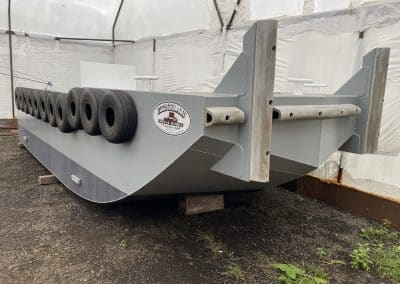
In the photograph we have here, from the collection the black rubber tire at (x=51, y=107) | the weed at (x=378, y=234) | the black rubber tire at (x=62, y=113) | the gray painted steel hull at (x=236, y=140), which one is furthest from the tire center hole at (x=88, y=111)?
the weed at (x=378, y=234)

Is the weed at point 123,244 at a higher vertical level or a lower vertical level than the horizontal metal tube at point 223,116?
lower

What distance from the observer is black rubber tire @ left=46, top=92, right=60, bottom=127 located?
278cm

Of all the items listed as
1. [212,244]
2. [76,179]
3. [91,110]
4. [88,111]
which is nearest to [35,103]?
[76,179]

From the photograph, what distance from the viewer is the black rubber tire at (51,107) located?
2.78 metres

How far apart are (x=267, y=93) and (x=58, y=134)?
2279mm

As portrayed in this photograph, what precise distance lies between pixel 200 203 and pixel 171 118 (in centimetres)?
112

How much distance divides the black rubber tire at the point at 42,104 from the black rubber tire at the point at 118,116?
4.56ft

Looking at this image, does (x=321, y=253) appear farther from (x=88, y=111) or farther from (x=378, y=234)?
(x=88, y=111)

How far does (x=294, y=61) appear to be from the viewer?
141 inches

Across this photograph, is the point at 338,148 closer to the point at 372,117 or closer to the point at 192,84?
the point at 372,117

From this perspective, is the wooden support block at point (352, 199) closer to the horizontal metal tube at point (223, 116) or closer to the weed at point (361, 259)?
the weed at point (361, 259)

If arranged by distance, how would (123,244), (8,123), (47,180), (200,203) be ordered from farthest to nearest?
(8,123)
(47,180)
(200,203)
(123,244)

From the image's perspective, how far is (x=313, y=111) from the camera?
70.5 inches

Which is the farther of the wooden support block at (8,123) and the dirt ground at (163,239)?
the wooden support block at (8,123)
